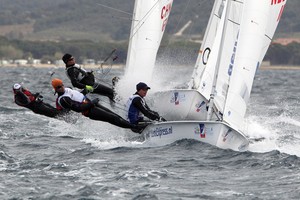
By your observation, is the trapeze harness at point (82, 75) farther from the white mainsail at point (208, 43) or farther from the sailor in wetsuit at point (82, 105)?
the white mainsail at point (208, 43)

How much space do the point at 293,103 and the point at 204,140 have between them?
371 inches

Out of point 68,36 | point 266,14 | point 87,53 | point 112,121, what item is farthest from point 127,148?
point 68,36

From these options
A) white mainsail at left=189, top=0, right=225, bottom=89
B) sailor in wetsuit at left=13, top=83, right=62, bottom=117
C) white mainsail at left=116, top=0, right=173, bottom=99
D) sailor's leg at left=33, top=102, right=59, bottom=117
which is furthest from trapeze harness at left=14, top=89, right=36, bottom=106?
white mainsail at left=189, top=0, right=225, bottom=89

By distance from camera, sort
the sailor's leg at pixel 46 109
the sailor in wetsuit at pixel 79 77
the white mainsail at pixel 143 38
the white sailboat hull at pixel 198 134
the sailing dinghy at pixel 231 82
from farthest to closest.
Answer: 1. the white mainsail at pixel 143 38
2. the sailor in wetsuit at pixel 79 77
3. the sailor's leg at pixel 46 109
4. the sailing dinghy at pixel 231 82
5. the white sailboat hull at pixel 198 134

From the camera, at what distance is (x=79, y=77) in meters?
13.7

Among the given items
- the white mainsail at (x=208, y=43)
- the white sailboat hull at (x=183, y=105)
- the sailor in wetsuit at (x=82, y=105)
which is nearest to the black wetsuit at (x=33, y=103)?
the sailor in wetsuit at (x=82, y=105)

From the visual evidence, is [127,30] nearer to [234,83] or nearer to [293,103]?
[293,103]

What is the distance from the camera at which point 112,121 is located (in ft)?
40.6

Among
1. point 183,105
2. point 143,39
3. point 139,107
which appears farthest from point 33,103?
point 143,39

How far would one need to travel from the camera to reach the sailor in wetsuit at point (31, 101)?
498 inches

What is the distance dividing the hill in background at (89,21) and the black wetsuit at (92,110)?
75892 mm

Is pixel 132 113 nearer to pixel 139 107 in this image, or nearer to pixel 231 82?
pixel 139 107

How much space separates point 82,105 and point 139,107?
0.80 m

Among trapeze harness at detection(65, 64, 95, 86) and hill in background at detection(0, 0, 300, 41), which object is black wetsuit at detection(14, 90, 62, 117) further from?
hill in background at detection(0, 0, 300, 41)
